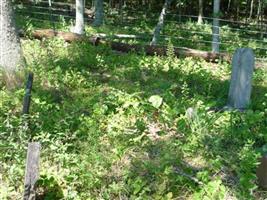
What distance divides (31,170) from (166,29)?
1685cm

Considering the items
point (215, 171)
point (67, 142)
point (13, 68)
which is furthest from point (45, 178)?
point (13, 68)

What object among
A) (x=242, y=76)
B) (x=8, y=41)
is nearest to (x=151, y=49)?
(x=242, y=76)

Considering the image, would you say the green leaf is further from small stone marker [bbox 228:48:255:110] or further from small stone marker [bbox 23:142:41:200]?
small stone marker [bbox 23:142:41:200]

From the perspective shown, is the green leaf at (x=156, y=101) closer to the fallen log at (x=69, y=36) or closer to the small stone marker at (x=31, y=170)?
the small stone marker at (x=31, y=170)

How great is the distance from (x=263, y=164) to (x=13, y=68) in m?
5.42

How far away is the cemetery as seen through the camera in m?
5.12

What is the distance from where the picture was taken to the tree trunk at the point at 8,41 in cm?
809

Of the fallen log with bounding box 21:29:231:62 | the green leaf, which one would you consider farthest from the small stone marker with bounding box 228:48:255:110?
the fallen log with bounding box 21:29:231:62

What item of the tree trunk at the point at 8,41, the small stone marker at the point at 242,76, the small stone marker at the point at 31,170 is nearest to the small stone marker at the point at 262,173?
the small stone marker at the point at 242,76

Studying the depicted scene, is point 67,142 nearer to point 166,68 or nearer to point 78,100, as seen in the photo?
point 78,100

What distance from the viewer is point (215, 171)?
5.48 meters

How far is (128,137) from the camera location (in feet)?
20.7

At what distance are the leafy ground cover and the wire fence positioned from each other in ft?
16.7

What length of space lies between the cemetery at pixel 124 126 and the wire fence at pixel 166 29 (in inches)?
150
